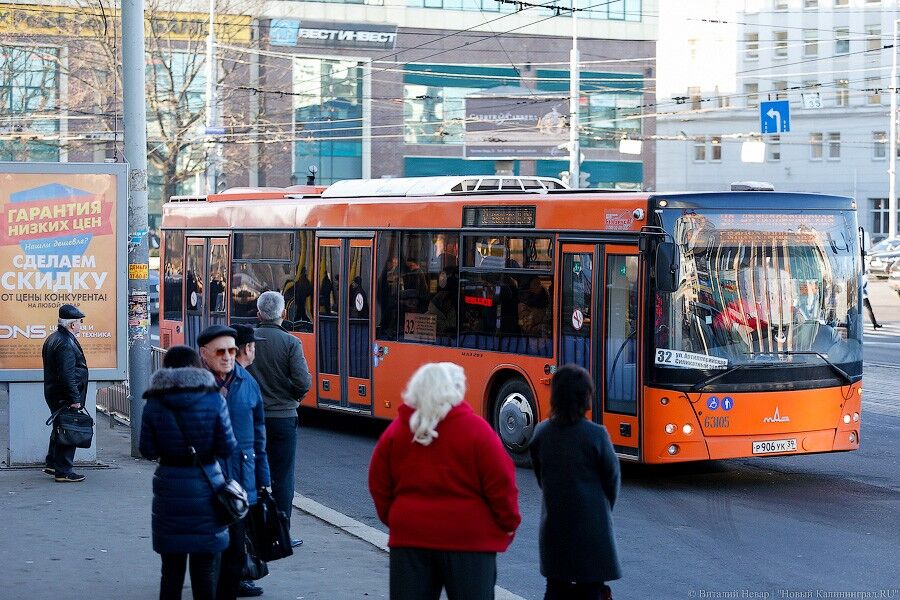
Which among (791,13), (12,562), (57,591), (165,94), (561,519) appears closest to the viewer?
(561,519)

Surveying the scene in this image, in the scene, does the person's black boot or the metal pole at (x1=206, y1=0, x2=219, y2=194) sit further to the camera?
the metal pole at (x1=206, y1=0, x2=219, y2=194)

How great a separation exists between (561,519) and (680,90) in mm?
85660

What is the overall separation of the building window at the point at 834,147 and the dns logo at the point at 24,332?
2934 inches

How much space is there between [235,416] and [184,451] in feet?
2.47

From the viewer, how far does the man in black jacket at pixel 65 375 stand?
11.5 meters

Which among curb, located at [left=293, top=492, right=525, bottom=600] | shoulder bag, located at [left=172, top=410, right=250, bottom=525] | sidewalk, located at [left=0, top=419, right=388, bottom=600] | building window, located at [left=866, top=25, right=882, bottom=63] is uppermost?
building window, located at [left=866, top=25, right=882, bottom=63]

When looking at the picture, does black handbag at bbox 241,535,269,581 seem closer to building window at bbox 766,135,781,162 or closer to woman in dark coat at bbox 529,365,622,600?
woman in dark coat at bbox 529,365,622,600

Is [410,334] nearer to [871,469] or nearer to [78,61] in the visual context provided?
[871,469]

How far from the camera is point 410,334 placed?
1490 centimetres

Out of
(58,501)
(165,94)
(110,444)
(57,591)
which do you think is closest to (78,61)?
(165,94)

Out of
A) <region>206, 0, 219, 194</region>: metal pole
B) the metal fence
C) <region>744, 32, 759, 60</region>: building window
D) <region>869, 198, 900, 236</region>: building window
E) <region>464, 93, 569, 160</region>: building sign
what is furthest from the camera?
<region>744, 32, 759, 60</region>: building window

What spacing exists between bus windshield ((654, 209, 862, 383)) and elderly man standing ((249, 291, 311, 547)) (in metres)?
3.92

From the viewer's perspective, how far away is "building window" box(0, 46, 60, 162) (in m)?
39.9

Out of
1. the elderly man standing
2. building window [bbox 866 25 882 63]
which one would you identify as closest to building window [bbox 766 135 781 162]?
building window [bbox 866 25 882 63]
